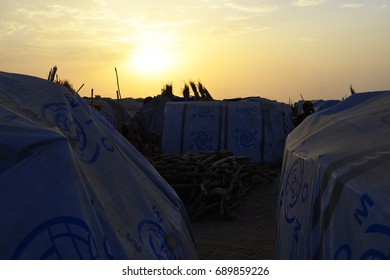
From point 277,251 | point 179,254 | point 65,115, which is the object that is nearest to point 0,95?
point 65,115

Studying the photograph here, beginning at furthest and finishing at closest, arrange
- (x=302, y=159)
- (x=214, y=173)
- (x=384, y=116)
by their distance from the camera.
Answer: (x=214, y=173) < (x=302, y=159) < (x=384, y=116)

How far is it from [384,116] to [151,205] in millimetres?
1308

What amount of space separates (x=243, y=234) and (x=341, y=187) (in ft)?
11.6

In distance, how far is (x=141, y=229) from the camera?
241cm

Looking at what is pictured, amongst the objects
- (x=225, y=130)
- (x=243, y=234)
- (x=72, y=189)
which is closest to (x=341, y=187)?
(x=72, y=189)

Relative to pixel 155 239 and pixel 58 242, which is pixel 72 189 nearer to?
pixel 58 242

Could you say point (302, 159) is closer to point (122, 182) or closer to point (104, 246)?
point (122, 182)

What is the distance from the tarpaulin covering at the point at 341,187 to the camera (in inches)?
Result: 76.1

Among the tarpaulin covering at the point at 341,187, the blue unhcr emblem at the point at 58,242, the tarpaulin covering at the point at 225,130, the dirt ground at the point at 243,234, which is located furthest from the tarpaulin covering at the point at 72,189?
the tarpaulin covering at the point at 225,130

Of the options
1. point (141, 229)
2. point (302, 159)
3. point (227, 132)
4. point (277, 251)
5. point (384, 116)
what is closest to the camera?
point (141, 229)

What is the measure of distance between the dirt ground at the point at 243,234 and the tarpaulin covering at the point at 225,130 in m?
2.18

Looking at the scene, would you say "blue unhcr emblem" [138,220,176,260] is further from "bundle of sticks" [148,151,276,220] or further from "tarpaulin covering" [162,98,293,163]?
"tarpaulin covering" [162,98,293,163]

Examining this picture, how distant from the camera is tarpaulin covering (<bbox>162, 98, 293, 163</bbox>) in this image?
949 cm

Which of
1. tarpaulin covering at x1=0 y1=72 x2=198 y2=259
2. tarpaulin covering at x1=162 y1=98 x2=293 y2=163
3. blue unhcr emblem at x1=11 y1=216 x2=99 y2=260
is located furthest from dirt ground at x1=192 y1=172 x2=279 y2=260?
blue unhcr emblem at x1=11 y1=216 x2=99 y2=260
